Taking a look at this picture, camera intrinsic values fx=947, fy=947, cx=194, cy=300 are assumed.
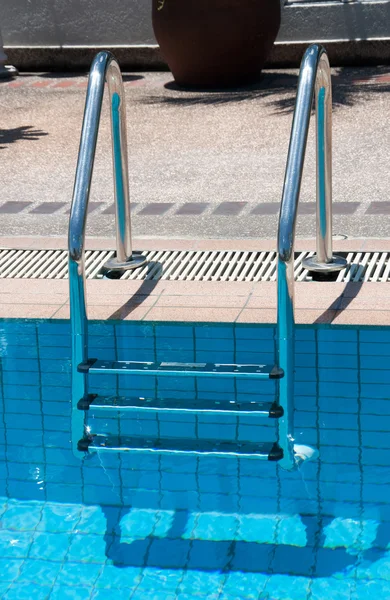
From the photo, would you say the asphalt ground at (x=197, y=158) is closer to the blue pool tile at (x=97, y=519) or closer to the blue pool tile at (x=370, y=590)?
the blue pool tile at (x=97, y=519)

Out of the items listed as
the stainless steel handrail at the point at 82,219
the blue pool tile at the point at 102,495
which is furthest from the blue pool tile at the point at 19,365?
the blue pool tile at the point at 102,495

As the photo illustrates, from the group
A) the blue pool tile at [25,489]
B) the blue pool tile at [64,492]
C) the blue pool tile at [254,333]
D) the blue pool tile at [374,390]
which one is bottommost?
the blue pool tile at [25,489]

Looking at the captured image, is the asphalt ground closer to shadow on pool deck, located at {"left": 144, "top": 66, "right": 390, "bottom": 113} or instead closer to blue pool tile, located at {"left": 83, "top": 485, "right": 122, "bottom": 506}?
shadow on pool deck, located at {"left": 144, "top": 66, "right": 390, "bottom": 113}

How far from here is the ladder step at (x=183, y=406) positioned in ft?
11.6

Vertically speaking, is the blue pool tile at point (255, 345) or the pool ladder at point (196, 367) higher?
the pool ladder at point (196, 367)

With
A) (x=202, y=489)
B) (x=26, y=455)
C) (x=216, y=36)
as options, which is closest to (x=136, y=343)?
(x=26, y=455)

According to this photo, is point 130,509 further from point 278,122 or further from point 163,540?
point 278,122

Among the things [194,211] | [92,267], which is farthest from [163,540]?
[194,211]

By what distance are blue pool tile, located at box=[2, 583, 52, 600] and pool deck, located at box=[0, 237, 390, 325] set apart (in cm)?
191

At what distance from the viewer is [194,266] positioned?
539 centimetres

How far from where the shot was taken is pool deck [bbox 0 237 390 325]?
4.61m

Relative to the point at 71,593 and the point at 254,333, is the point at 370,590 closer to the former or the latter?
the point at 71,593

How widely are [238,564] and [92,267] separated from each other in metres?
2.72

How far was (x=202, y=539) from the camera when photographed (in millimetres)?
3195
